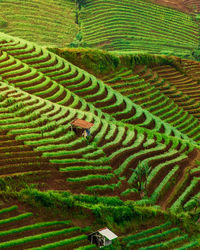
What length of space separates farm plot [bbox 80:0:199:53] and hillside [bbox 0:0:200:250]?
1813 cm

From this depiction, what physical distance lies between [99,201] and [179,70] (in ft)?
93.6

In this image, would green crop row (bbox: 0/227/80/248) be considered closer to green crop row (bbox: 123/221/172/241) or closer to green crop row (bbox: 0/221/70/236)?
green crop row (bbox: 0/221/70/236)

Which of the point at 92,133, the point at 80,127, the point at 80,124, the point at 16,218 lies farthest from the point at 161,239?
the point at 92,133

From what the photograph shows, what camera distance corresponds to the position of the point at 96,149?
912 inches

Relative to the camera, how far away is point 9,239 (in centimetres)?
1534

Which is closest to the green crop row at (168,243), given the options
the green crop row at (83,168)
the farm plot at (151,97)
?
the green crop row at (83,168)

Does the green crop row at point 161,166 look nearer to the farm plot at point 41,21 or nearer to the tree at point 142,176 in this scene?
the tree at point 142,176

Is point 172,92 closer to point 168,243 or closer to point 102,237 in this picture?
point 168,243

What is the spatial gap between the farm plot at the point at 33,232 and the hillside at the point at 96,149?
0.04 m

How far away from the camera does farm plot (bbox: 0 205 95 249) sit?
15.4 metres

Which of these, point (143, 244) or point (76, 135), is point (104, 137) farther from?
point (143, 244)

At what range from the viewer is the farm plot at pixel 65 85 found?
101ft

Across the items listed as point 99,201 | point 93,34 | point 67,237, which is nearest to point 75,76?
point 99,201

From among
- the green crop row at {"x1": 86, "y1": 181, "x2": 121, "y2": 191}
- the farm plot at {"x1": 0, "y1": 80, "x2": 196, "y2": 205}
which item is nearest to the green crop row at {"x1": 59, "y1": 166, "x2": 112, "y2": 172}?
the farm plot at {"x1": 0, "y1": 80, "x2": 196, "y2": 205}
